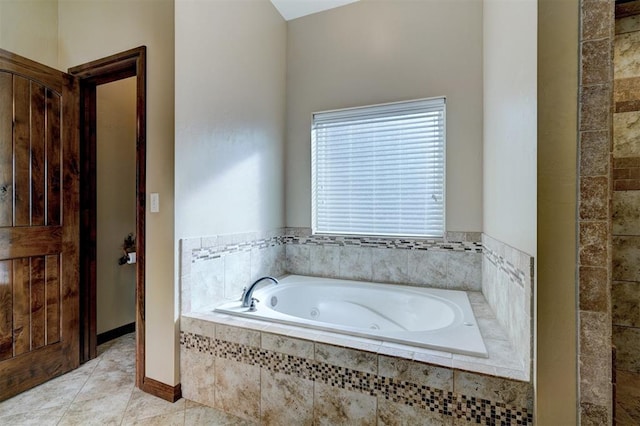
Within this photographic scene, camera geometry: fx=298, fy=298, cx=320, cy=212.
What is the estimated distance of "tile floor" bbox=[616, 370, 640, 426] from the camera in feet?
5.21

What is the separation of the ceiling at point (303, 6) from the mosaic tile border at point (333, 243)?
2009mm

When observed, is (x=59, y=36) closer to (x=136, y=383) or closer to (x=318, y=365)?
(x=136, y=383)

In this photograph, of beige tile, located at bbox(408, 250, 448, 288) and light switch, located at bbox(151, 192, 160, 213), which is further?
beige tile, located at bbox(408, 250, 448, 288)

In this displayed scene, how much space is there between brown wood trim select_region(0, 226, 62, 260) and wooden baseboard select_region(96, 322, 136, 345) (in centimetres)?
102

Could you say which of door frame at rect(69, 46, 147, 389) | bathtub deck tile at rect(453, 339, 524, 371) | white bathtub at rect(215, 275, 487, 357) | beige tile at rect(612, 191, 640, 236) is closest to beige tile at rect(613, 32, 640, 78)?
beige tile at rect(612, 191, 640, 236)

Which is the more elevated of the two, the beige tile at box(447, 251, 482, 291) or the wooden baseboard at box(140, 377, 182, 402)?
the beige tile at box(447, 251, 482, 291)

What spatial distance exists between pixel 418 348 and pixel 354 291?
3.54ft

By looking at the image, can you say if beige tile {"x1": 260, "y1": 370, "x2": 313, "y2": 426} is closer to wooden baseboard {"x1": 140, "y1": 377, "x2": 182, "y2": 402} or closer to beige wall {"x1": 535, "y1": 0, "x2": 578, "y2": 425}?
wooden baseboard {"x1": 140, "y1": 377, "x2": 182, "y2": 402}

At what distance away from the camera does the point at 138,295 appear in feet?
6.12

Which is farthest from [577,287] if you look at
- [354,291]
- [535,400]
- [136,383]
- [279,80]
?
[279,80]

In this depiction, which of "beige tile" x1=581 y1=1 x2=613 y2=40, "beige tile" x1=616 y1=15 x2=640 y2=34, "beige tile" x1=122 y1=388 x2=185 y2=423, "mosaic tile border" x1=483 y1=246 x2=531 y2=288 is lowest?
"beige tile" x1=122 y1=388 x2=185 y2=423

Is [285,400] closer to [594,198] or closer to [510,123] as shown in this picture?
[594,198]

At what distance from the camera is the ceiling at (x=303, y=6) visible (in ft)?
8.54

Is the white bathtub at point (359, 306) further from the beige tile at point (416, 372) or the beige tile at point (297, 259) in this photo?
the beige tile at point (416, 372)
